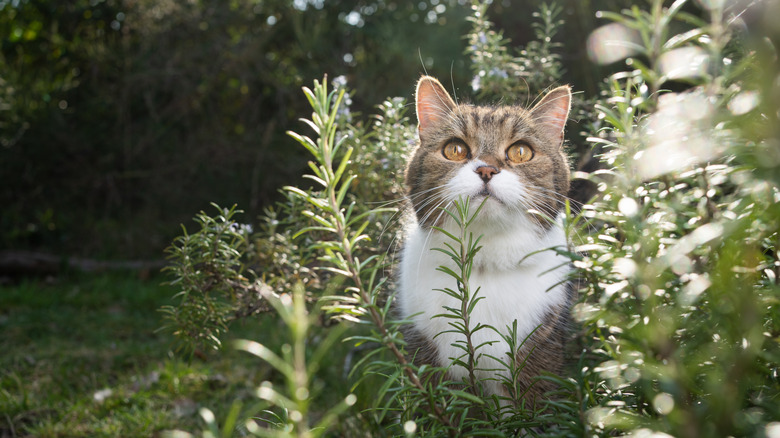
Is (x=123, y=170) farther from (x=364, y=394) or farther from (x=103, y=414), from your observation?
(x=364, y=394)

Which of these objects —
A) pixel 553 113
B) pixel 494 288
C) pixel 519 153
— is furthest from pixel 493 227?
pixel 553 113

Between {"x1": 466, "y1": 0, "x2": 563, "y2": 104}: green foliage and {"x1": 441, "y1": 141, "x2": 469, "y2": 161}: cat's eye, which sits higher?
{"x1": 466, "y1": 0, "x2": 563, "y2": 104}: green foliage

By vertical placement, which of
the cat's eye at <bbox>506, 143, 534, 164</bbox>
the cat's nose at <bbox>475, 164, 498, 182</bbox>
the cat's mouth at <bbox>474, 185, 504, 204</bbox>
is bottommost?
the cat's mouth at <bbox>474, 185, 504, 204</bbox>

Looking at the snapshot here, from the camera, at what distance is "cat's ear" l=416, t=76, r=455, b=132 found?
1.57 m

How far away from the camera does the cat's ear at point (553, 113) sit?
1515 mm

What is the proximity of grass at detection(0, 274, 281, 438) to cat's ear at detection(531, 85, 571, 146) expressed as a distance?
1078 mm

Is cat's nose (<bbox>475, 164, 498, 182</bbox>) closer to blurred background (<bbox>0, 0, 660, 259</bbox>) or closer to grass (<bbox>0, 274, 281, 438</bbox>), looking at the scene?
grass (<bbox>0, 274, 281, 438</bbox>)

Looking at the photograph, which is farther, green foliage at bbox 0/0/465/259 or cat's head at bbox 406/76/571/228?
green foliage at bbox 0/0/465/259

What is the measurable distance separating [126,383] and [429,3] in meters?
3.29

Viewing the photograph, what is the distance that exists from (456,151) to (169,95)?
3689 millimetres

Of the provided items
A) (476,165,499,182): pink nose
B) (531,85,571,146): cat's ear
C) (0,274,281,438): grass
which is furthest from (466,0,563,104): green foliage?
(0,274,281,438): grass

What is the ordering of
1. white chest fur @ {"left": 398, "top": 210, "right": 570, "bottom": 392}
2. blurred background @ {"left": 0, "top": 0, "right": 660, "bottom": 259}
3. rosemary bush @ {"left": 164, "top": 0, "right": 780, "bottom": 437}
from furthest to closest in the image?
blurred background @ {"left": 0, "top": 0, "right": 660, "bottom": 259}
white chest fur @ {"left": 398, "top": 210, "right": 570, "bottom": 392}
rosemary bush @ {"left": 164, "top": 0, "right": 780, "bottom": 437}

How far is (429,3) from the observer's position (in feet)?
13.0

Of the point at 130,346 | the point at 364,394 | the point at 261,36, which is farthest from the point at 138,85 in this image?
the point at 364,394
